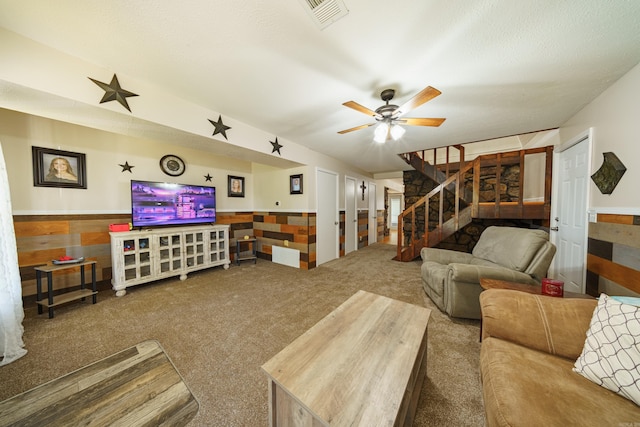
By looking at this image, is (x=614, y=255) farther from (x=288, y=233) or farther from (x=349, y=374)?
(x=288, y=233)

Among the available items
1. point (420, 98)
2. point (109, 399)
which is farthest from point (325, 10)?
point (109, 399)

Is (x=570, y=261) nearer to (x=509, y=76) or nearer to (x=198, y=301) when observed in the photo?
(x=509, y=76)

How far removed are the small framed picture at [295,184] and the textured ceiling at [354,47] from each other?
5.38ft

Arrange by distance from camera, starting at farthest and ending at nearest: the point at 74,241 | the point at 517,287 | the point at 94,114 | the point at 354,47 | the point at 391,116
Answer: the point at 74,241
the point at 391,116
the point at 94,114
the point at 517,287
the point at 354,47

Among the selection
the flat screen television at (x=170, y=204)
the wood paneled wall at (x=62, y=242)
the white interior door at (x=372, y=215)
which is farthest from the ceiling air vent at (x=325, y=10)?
the white interior door at (x=372, y=215)

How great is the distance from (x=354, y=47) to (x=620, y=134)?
7.65 ft

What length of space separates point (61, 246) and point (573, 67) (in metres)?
5.45

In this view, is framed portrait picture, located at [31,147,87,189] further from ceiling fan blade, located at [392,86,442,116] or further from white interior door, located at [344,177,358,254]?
white interior door, located at [344,177,358,254]

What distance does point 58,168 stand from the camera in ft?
7.55

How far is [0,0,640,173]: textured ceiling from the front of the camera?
1.10 m

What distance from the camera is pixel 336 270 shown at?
11.5 feet

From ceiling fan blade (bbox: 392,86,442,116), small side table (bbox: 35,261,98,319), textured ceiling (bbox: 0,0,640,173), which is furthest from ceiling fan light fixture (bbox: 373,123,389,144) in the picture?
small side table (bbox: 35,261,98,319)

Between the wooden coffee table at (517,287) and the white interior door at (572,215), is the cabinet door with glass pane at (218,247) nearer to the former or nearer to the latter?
the wooden coffee table at (517,287)

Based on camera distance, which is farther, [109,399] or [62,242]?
[62,242]
